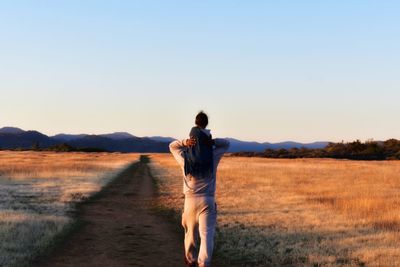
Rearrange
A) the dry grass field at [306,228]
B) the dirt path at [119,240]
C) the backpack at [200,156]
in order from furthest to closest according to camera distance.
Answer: the dry grass field at [306,228] < the dirt path at [119,240] < the backpack at [200,156]

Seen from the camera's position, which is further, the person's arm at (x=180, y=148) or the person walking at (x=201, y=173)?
the person's arm at (x=180, y=148)

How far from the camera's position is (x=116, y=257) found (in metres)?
11.0

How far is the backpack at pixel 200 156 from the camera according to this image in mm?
7805

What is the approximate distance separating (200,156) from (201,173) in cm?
28

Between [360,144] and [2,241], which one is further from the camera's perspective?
[360,144]

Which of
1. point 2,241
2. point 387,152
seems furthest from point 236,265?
point 387,152

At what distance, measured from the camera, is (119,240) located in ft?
43.1

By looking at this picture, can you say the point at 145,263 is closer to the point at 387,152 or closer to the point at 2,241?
the point at 2,241

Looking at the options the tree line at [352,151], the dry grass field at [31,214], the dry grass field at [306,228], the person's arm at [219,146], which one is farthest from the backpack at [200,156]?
the tree line at [352,151]

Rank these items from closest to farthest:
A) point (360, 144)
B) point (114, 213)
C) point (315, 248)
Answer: point (315, 248) → point (114, 213) → point (360, 144)

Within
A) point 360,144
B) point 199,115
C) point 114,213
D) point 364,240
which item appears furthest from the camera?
point 360,144

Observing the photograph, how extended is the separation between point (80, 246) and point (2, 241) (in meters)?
1.85

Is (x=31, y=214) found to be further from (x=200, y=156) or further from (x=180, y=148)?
(x=200, y=156)

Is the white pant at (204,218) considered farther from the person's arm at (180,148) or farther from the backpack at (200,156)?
the person's arm at (180,148)
